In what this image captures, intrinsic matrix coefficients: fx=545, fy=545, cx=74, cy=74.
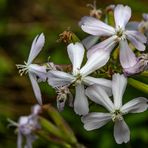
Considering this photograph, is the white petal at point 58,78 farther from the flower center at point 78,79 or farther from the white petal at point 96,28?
the white petal at point 96,28

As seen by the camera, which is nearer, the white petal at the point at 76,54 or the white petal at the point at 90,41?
the white petal at the point at 76,54

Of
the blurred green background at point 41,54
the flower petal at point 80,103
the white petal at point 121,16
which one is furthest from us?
the blurred green background at point 41,54

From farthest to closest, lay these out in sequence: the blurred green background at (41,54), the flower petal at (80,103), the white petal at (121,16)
A: the blurred green background at (41,54) → the white petal at (121,16) → the flower petal at (80,103)

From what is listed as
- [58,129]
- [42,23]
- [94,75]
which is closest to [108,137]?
[58,129]

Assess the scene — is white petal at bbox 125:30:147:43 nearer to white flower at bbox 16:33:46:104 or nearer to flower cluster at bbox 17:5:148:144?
flower cluster at bbox 17:5:148:144

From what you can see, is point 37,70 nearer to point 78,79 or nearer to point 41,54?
point 78,79

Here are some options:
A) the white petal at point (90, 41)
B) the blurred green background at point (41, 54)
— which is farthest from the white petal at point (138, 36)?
the blurred green background at point (41, 54)

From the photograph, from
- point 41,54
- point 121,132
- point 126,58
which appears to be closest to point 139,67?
point 126,58
